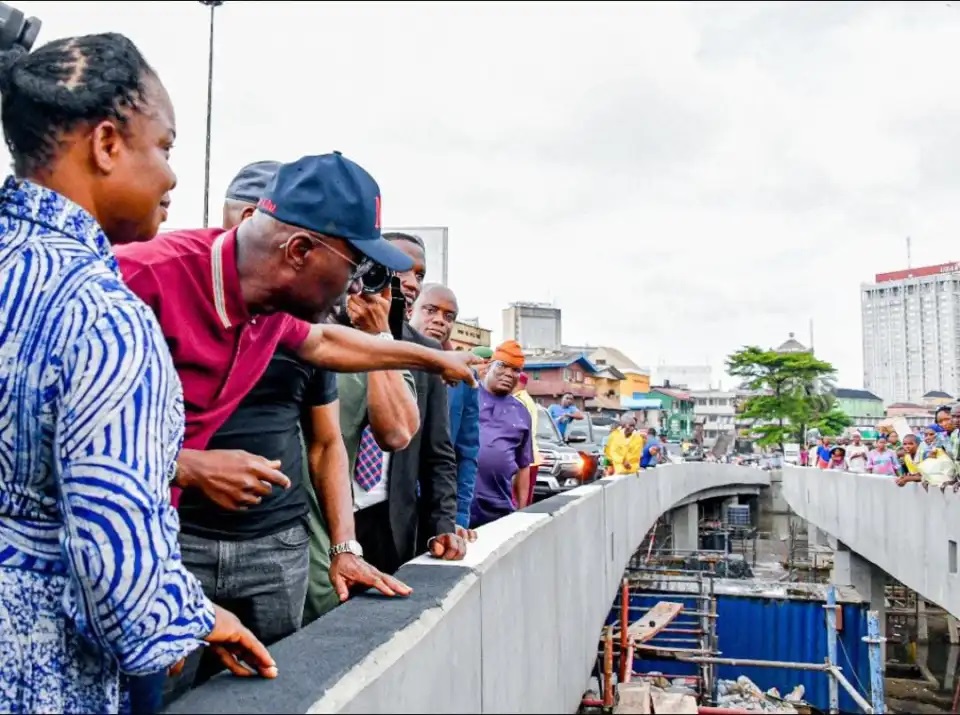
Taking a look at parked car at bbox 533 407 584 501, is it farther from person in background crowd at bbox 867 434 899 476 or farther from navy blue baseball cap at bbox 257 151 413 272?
navy blue baseball cap at bbox 257 151 413 272

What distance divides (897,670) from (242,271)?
29.3m

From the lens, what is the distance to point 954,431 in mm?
13711

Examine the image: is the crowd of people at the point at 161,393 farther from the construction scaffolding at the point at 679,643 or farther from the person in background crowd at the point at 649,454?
the person in background crowd at the point at 649,454

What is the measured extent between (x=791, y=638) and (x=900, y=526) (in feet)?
15.9

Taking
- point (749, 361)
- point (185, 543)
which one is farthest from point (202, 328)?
point (749, 361)

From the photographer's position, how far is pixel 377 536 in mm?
3992

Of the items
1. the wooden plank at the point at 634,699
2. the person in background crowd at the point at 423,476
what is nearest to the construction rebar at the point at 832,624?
the wooden plank at the point at 634,699

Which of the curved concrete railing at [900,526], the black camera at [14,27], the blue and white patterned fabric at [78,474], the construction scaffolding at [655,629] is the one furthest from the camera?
the curved concrete railing at [900,526]

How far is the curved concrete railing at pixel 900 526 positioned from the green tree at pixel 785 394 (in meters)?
47.4

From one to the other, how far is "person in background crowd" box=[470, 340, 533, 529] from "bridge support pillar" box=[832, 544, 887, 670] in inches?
802

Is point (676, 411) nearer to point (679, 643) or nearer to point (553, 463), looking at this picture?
point (679, 643)

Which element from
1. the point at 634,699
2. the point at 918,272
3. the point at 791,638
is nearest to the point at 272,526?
the point at 634,699

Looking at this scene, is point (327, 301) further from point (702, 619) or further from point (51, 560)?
point (702, 619)

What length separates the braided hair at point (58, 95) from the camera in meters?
1.71
